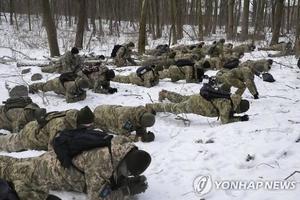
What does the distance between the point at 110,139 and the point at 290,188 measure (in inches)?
75.3

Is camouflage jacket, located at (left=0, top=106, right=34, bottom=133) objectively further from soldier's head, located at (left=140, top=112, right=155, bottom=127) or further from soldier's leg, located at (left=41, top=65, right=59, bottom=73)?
soldier's leg, located at (left=41, top=65, right=59, bottom=73)

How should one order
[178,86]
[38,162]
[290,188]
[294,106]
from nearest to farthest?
[290,188], [38,162], [294,106], [178,86]

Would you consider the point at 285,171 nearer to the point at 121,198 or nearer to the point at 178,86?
the point at 121,198

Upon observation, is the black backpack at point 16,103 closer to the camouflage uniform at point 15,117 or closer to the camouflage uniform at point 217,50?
the camouflage uniform at point 15,117

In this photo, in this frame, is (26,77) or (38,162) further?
(26,77)

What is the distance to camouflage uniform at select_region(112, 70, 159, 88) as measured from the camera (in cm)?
1105

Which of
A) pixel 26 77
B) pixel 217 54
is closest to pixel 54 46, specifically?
pixel 26 77

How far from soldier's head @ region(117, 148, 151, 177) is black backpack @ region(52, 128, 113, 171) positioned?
9.5 inches

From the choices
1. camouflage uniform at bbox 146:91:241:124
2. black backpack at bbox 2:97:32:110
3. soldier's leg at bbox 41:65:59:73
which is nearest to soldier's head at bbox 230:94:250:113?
camouflage uniform at bbox 146:91:241:124

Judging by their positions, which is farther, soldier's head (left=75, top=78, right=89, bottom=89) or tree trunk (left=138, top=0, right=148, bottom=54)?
tree trunk (left=138, top=0, right=148, bottom=54)

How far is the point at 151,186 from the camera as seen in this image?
4711 millimetres

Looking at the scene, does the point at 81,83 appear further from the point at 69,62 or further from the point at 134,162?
the point at 134,162

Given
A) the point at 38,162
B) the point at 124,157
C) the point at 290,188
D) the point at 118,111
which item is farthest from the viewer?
the point at 118,111

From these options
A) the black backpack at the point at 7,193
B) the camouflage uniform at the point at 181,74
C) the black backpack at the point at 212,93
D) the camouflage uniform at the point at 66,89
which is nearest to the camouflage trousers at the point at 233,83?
the camouflage uniform at the point at 181,74
